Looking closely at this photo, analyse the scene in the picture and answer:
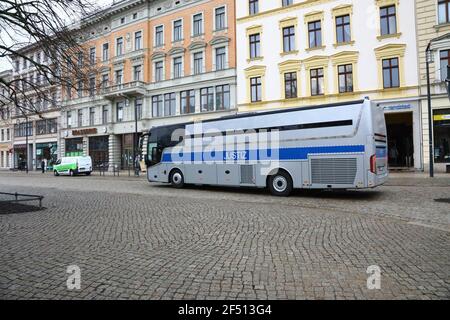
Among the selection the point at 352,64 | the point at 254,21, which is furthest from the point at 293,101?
the point at 254,21

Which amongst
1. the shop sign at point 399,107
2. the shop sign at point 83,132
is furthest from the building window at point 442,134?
the shop sign at point 83,132

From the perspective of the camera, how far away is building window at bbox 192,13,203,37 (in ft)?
107

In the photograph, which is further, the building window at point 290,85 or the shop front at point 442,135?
the building window at point 290,85

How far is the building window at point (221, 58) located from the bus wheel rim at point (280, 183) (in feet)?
68.5

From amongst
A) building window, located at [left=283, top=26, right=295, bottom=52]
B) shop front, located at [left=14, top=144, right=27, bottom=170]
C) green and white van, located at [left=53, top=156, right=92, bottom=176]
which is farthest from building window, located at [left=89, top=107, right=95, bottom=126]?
building window, located at [left=283, top=26, right=295, bottom=52]

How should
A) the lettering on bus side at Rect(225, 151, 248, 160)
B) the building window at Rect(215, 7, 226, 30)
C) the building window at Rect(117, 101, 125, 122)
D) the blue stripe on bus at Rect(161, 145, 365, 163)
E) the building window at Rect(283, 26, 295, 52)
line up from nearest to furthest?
the blue stripe on bus at Rect(161, 145, 365, 163) → the lettering on bus side at Rect(225, 151, 248, 160) → the building window at Rect(283, 26, 295, 52) → the building window at Rect(215, 7, 226, 30) → the building window at Rect(117, 101, 125, 122)

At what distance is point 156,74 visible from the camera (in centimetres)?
3600

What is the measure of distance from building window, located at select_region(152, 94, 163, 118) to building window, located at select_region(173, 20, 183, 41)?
6589 mm

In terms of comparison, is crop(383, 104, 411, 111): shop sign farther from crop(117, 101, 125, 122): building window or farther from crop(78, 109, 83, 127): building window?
crop(78, 109, 83, 127): building window

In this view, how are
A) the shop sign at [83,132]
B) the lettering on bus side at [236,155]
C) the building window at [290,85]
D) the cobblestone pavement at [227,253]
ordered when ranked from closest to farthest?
the cobblestone pavement at [227,253]
the lettering on bus side at [236,155]
the building window at [290,85]
the shop sign at [83,132]

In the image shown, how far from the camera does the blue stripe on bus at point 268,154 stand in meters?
11.1

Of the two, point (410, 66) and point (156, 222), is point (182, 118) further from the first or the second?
point (156, 222)

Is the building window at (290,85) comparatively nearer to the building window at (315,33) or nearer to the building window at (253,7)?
the building window at (315,33)

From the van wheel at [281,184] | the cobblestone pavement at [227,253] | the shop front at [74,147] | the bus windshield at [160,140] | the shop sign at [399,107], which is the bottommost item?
the cobblestone pavement at [227,253]
